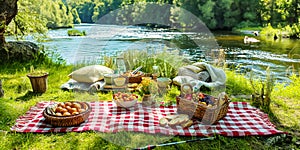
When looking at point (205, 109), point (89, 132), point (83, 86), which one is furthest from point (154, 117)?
point (83, 86)

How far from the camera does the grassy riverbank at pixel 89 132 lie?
2686 millimetres

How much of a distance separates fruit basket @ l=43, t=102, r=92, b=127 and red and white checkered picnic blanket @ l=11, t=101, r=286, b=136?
0.18ft

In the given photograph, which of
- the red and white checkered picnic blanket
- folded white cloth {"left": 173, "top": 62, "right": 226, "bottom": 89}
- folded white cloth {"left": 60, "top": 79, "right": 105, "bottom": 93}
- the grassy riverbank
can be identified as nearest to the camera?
the grassy riverbank

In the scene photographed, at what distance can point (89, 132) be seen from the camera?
2.92 meters

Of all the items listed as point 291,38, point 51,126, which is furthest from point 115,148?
point 291,38

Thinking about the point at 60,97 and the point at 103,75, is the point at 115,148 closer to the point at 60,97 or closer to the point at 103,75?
the point at 60,97

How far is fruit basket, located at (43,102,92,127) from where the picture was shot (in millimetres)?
2941

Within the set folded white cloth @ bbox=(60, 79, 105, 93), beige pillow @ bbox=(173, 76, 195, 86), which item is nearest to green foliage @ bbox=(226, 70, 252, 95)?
beige pillow @ bbox=(173, 76, 195, 86)

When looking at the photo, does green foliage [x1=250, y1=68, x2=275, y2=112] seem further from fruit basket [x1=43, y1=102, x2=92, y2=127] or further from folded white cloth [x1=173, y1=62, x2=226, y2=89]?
fruit basket [x1=43, y1=102, x2=92, y2=127]

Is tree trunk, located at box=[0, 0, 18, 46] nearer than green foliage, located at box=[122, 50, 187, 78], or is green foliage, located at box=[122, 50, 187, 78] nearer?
tree trunk, located at box=[0, 0, 18, 46]

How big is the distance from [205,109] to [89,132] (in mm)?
1254

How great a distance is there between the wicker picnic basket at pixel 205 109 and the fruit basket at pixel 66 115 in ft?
3.61

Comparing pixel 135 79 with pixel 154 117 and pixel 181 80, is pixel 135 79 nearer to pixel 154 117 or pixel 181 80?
pixel 181 80

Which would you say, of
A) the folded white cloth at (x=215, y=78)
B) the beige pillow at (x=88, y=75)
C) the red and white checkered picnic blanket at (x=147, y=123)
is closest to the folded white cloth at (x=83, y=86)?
the beige pillow at (x=88, y=75)
